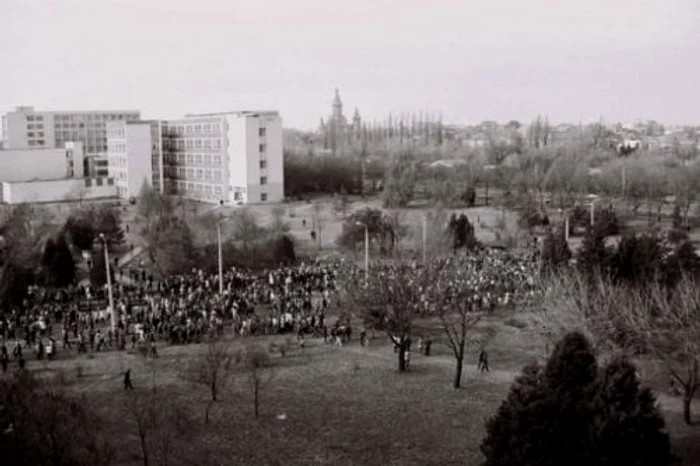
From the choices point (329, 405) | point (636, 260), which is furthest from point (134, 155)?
point (329, 405)

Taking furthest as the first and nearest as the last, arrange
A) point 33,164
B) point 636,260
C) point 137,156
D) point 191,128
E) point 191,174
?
point 33,164 → point 191,174 → point 191,128 → point 137,156 → point 636,260

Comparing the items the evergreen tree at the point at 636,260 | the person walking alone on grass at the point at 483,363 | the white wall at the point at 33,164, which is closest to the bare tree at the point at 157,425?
the person walking alone on grass at the point at 483,363

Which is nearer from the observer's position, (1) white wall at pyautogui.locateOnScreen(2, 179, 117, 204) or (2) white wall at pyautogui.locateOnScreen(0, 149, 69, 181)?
(1) white wall at pyautogui.locateOnScreen(2, 179, 117, 204)

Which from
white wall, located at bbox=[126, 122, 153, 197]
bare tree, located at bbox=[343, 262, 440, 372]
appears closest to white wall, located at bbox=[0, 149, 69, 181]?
white wall, located at bbox=[126, 122, 153, 197]

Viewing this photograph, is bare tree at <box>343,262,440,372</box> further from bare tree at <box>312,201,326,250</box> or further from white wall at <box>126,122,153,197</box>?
white wall at <box>126,122,153,197</box>

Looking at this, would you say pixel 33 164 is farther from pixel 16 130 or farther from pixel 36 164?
pixel 16 130

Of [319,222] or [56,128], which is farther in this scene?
[56,128]
